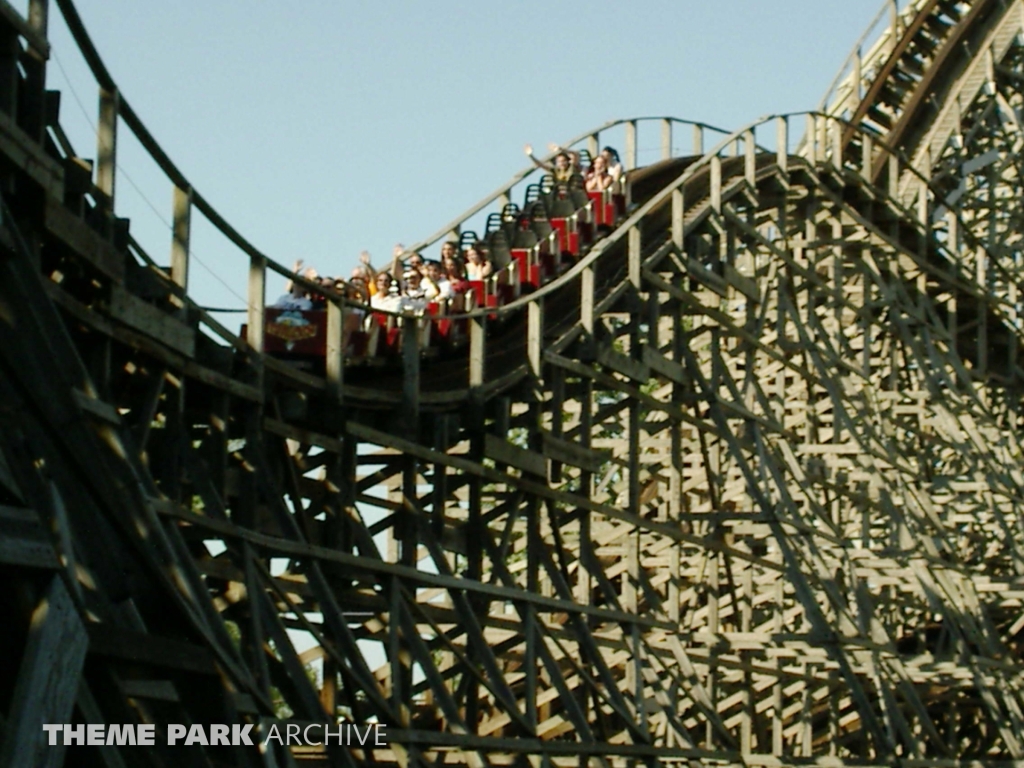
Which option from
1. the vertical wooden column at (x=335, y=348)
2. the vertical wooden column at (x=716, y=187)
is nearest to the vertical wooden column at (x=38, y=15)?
the vertical wooden column at (x=335, y=348)

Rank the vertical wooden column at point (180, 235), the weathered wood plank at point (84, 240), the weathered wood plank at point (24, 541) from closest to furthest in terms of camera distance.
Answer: the weathered wood plank at point (24, 541) < the weathered wood plank at point (84, 240) < the vertical wooden column at point (180, 235)

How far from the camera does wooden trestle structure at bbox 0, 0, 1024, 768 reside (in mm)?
8086

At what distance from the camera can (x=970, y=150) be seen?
2264 cm

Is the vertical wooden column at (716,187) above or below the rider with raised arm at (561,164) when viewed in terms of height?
below

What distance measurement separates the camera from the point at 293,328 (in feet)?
41.1

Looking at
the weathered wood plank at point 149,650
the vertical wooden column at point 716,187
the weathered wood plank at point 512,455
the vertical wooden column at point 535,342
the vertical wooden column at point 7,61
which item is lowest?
the weathered wood plank at point 149,650

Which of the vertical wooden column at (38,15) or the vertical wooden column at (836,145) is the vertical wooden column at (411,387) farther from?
the vertical wooden column at (836,145)

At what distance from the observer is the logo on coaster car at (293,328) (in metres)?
12.5

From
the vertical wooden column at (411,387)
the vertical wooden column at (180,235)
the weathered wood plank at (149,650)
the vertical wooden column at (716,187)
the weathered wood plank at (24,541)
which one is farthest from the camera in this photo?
the vertical wooden column at (716,187)

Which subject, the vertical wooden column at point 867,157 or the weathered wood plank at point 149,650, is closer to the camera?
the weathered wood plank at point 149,650

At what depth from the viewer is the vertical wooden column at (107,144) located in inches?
370

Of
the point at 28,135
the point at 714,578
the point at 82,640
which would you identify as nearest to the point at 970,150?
the point at 714,578

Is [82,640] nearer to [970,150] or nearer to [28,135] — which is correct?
[28,135]

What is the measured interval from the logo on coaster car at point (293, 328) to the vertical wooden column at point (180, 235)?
7.62 ft
